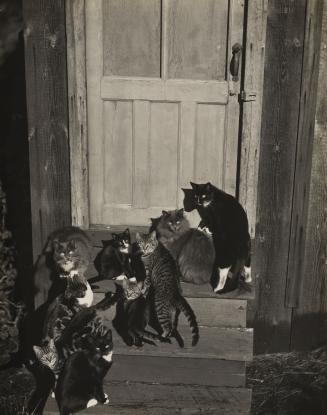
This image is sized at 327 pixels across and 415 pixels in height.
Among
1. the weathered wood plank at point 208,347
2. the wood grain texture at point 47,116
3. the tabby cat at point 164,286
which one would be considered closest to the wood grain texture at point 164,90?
the wood grain texture at point 47,116

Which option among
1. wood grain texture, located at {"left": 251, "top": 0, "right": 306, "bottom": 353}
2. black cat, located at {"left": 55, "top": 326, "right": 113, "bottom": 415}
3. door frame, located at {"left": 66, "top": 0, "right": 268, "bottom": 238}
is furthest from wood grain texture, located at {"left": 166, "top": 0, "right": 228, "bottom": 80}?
black cat, located at {"left": 55, "top": 326, "right": 113, "bottom": 415}

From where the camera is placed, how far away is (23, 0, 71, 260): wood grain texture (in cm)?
415

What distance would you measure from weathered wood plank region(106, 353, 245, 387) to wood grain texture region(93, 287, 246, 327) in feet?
0.86

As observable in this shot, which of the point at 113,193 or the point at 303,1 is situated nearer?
the point at 303,1

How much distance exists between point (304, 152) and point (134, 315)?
5.36 feet

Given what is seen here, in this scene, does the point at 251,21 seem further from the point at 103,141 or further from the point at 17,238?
the point at 17,238

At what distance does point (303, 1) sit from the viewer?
409cm

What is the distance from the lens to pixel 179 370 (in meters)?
4.16

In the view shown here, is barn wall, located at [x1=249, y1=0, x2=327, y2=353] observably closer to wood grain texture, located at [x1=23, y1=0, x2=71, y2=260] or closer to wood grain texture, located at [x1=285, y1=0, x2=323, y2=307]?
wood grain texture, located at [x1=285, y1=0, x2=323, y2=307]

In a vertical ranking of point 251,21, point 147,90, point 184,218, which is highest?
point 251,21

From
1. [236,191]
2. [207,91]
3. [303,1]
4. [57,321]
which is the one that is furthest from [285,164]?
[57,321]

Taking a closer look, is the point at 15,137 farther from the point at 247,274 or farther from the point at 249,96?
the point at 247,274

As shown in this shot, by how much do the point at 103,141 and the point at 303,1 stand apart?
5.35ft

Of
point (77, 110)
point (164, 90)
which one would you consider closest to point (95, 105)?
point (77, 110)
